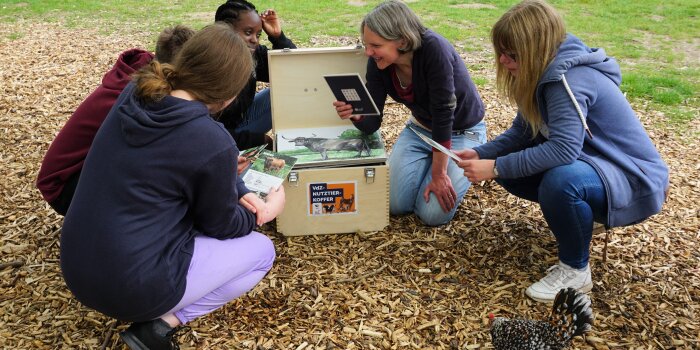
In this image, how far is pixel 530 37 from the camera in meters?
2.81

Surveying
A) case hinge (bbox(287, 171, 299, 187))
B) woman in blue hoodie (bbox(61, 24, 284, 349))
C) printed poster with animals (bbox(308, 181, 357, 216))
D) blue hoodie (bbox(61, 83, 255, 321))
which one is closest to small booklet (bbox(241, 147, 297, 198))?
case hinge (bbox(287, 171, 299, 187))

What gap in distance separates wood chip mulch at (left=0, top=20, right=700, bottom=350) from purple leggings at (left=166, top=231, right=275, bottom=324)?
284 millimetres

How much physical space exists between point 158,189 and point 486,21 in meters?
7.72

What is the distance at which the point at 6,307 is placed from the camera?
3.07 metres

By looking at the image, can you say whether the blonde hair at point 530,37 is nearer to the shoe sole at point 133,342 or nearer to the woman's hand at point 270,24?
the woman's hand at point 270,24

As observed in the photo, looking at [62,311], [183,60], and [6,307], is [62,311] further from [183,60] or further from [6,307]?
[183,60]

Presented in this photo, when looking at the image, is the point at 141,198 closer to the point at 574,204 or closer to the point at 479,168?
the point at 479,168

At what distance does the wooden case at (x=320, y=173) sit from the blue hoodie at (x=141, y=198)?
3.80ft

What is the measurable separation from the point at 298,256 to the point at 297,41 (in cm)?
508

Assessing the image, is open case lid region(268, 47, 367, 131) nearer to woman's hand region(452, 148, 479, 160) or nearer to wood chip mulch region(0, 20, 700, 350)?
wood chip mulch region(0, 20, 700, 350)

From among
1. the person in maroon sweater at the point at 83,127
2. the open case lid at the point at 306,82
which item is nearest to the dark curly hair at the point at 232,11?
the open case lid at the point at 306,82

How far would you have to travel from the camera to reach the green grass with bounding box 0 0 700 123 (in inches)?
255

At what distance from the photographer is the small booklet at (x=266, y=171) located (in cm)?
302

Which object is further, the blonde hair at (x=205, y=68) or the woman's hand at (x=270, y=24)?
the woman's hand at (x=270, y=24)
